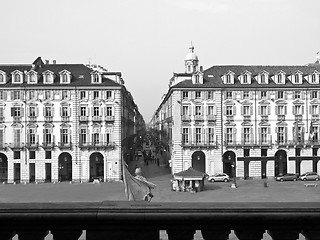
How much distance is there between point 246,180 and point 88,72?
26767mm

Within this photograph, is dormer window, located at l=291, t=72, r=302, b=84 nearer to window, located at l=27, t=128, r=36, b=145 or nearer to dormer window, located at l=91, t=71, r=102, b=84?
dormer window, located at l=91, t=71, r=102, b=84

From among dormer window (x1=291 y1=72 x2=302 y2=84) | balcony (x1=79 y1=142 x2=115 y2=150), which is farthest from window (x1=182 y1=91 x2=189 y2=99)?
dormer window (x1=291 y1=72 x2=302 y2=84)

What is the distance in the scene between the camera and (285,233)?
4.01 m

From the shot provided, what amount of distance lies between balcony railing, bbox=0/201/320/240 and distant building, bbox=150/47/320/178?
44008 mm

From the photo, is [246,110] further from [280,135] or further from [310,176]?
[310,176]

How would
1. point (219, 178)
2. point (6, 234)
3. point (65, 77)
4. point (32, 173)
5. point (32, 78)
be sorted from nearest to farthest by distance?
point (6, 234), point (219, 178), point (32, 78), point (65, 77), point (32, 173)

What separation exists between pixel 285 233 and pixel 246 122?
45623 millimetres

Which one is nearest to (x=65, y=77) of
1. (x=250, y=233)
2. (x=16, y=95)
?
(x=16, y=95)

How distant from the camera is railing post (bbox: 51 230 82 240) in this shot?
4.01 metres

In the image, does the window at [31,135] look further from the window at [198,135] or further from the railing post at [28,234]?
the railing post at [28,234]

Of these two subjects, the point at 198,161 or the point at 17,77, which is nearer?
the point at 17,77

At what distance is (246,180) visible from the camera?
156ft

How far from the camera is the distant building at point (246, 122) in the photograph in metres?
48.2

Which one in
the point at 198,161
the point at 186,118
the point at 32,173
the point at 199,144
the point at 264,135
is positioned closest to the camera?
the point at 32,173
